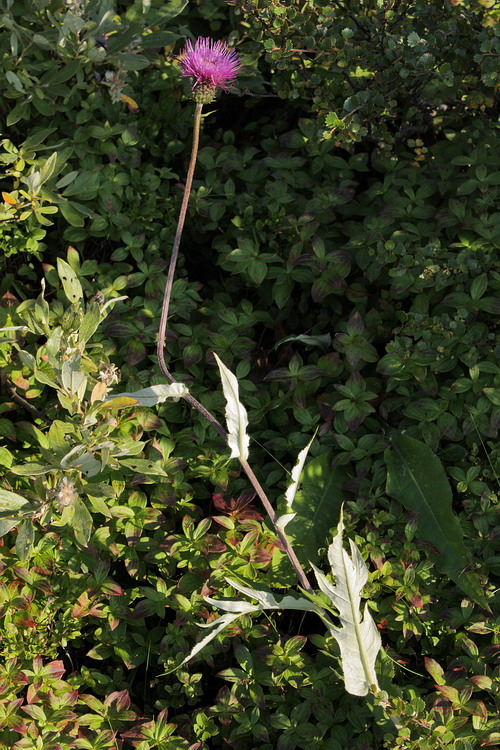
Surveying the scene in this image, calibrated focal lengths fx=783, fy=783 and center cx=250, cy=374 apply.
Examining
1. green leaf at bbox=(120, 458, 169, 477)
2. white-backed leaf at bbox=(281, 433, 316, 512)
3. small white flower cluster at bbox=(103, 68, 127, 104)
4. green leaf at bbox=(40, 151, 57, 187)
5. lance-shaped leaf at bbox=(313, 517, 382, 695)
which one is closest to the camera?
lance-shaped leaf at bbox=(313, 517, 382, 695)

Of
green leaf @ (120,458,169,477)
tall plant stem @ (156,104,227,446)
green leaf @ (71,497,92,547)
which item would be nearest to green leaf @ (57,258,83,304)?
tall plant stem @ (156,104,227,446)

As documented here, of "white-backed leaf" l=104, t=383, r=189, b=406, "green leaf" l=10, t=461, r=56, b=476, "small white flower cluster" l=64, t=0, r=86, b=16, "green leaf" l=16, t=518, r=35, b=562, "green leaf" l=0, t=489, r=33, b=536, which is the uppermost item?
"small white flower cluster" l=64, t=0, r=86, b=16

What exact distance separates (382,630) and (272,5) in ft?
5.90

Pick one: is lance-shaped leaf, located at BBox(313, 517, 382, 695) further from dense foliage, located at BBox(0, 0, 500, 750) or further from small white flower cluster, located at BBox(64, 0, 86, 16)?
small white flower cluster, located at BBox(64, 0, 86, 16)

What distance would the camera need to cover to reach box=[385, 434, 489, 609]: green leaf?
212 centimetres

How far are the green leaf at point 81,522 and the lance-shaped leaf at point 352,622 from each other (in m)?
0.55

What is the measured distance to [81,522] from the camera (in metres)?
1.86

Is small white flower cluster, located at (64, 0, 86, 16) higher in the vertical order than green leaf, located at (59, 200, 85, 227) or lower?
higher

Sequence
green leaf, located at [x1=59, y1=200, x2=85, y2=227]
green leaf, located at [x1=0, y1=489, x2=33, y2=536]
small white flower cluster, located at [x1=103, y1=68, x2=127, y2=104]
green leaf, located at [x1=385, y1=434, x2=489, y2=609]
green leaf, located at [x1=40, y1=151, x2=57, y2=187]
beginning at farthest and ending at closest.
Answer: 1. small white flower cluster, located at [x1=103, y1=68, x2=127, y2=104]
2. green leaf, located at [x1=59, y1=200, x2=85, y2=227]
3. green leaf, located at [x1=40, y1=151, x2=57, y2=187]
4. green leaf, located at [x1=385, y1=434, x2=489, y2=609]
5. green leaf, located at [x1=0, y1=489, x2=33, y2=536]

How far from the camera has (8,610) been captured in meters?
1.99

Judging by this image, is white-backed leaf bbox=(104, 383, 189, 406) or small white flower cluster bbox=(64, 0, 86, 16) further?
small white flower cluster bbox=(64, 0, 86, 16)

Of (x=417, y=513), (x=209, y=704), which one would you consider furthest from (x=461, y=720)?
(x=209, y=704)

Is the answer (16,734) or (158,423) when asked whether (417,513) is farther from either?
(16,734)

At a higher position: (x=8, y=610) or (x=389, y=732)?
(x=8, y=610)
